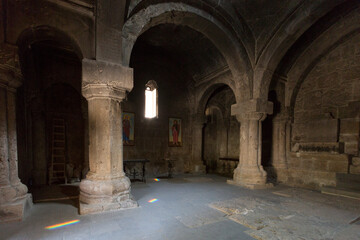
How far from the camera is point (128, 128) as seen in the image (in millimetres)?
A: 7582

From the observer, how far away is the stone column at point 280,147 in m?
6.77

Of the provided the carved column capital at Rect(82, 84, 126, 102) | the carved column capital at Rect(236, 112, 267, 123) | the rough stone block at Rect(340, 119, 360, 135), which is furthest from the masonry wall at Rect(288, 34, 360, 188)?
the carved column capital at Rect(82, 84, 126, 102)

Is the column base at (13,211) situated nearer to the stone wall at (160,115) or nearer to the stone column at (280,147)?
the stone wall at (160,115)

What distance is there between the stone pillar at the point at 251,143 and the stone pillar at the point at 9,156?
5272 mm

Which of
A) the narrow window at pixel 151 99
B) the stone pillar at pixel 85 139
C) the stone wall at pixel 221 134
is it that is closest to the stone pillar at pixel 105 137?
the stone pillar at pixel 85 139

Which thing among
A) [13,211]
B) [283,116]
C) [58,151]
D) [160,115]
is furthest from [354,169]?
[58,151]

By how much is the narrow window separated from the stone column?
496 centimetres

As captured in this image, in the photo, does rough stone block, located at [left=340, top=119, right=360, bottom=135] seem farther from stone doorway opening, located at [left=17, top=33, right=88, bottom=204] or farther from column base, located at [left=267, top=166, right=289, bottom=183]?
stone doorway opening, located at [left=17, top=33, right=88, bottom=204]

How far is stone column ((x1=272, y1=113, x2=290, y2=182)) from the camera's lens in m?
6.77

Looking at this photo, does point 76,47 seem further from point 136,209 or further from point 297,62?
point 297,62

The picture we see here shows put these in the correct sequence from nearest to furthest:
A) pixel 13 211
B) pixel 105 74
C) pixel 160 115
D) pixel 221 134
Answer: pixel 13 211 < pixel 105 74 < pixel 160 115 < pixel 221 134

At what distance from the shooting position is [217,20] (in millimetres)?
5074

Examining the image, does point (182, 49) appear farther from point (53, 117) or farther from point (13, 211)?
point (13, 211)

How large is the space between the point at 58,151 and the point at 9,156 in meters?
3.78
